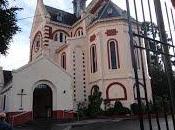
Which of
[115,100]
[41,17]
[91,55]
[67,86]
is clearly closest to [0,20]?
[67,86]

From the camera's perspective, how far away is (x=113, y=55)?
32.0 meters

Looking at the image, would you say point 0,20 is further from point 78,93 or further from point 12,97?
point 78,93

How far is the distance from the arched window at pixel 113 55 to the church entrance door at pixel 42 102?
7.87 metres

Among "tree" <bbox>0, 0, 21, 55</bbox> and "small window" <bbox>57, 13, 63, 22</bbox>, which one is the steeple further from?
"tree" <bbox>0, 0, 21, 55</bbox>

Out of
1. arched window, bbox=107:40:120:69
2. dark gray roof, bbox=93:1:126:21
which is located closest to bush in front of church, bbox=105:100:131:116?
arched window, bbox=107:40:120:69

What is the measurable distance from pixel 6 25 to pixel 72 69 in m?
21.9

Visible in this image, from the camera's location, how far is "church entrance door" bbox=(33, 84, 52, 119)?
27.9 meters

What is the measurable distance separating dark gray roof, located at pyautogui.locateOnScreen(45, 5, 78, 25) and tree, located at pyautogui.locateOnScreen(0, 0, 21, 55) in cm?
2937

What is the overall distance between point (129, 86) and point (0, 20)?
20.7 metres

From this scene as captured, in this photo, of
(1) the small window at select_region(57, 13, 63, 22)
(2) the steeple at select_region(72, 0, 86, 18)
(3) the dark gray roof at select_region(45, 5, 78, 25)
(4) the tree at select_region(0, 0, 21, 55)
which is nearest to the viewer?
(4) the tree at select_region(0, 0, 21, 55)

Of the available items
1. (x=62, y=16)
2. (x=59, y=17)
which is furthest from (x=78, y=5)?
(x=59, y=17)

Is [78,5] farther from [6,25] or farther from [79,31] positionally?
[6,25]

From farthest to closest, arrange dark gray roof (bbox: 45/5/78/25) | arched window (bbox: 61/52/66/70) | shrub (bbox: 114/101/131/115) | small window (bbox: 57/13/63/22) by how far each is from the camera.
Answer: small window (bbox: 57/13/63/22) → dark gray roof (bbox: 45/5/78/25) → arched window (bbox: 61/52/66/70) → shrub (bbox: 114/101/131/115)

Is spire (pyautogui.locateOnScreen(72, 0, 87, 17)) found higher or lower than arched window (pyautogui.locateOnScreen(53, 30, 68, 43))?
higher
